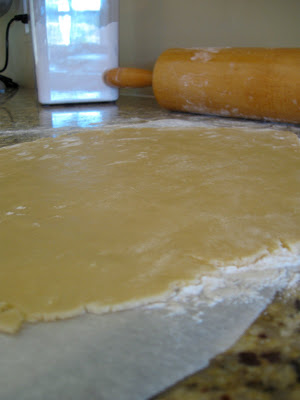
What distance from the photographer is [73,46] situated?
5.56 ft

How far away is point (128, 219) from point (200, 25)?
5.18 ft

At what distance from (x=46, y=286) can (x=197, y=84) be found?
3.92ft

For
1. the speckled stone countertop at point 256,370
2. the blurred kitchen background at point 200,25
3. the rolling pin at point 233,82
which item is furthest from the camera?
the blurred kitchen background at point 200,25

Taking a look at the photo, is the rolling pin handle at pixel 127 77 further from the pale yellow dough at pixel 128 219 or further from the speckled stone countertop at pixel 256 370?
the speckled stone countertop at pixel 256 370

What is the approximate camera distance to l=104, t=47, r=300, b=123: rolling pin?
1.27 meters

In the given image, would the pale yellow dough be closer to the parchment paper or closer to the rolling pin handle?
the parchment paper

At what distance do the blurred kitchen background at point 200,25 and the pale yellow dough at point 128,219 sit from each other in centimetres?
89

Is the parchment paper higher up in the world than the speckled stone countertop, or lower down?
lower down

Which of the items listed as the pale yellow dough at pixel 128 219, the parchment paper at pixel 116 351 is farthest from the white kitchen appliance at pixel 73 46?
the parchment paper at pixel 116 351

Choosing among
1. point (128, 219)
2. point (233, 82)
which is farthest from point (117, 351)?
point (233, 82)

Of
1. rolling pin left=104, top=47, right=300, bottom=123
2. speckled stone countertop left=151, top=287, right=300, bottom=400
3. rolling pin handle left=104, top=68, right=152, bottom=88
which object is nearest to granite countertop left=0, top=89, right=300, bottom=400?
speckled stone countertop left=151, top=287, right=300, bottom=400

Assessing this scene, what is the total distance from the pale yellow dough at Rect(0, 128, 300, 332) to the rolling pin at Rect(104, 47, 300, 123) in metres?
0.37

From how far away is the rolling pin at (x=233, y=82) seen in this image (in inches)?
49.9

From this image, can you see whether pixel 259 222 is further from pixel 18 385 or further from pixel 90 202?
pixel 18 385
